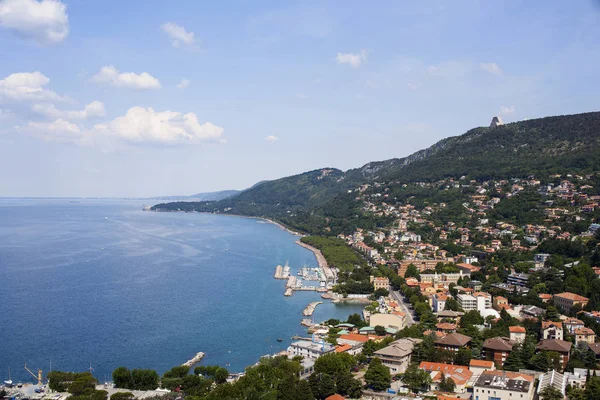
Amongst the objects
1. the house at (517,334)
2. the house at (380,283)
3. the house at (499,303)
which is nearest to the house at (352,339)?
the house at (517,334)

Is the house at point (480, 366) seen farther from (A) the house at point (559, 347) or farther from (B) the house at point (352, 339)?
(B) the house at point (352, 339)

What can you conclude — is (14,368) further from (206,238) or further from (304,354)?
(206,238)

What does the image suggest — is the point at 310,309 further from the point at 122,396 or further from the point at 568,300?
the point at 122,396

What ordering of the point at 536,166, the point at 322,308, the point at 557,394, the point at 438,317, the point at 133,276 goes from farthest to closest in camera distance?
the point at 536,166
the point at 133,276
the point at 322,308
the point at 438,317
the point at 557,394

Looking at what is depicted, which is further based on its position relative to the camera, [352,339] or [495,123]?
[495,123]

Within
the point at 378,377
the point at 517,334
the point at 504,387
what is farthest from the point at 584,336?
the point at 378,377

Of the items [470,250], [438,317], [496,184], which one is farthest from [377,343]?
[496,184]

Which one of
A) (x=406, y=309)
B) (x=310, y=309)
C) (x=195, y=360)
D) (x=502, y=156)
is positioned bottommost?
(x=195, y=360)
